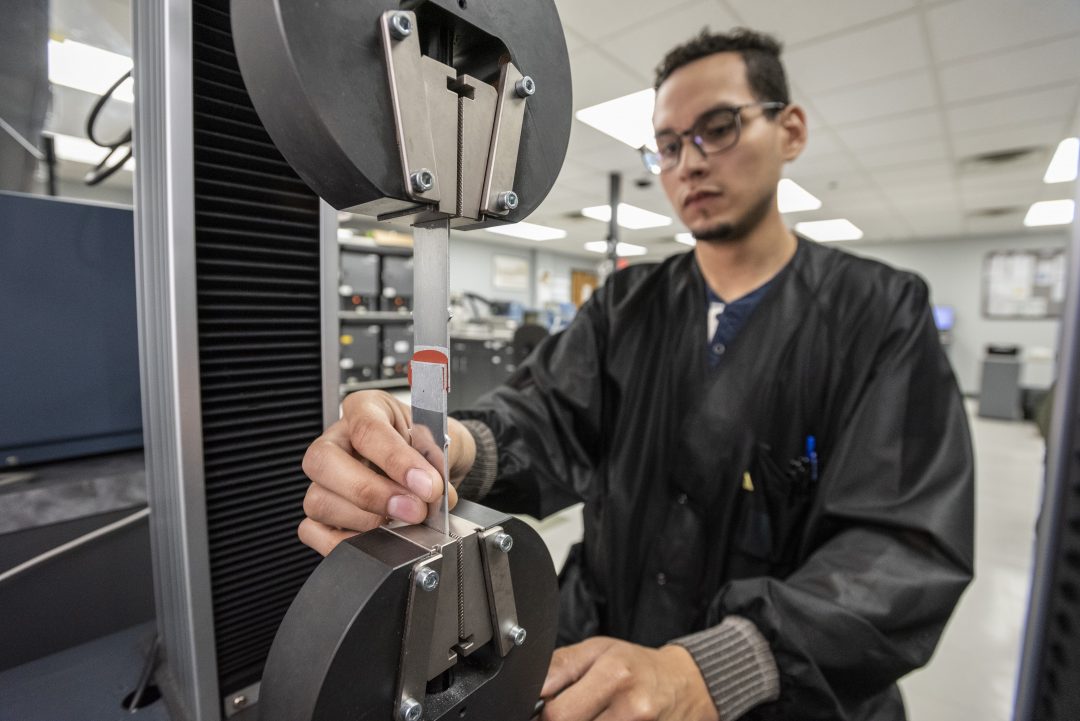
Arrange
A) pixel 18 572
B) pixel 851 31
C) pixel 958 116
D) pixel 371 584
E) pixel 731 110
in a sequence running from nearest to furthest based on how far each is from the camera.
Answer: pixel 371 584 → pixel 18 572 → pixel 731 110 → pixel 851 31 → pixel 958 116

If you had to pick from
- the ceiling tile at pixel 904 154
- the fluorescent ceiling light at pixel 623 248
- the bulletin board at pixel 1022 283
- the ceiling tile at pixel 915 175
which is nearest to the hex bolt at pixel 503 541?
the ceiling tile at pixel 904 154

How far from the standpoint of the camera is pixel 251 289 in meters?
0.44

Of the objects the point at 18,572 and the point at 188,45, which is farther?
the point at 18,572

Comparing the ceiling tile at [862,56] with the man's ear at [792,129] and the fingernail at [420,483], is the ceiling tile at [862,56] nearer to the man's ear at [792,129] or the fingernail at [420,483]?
the man's ear at [792,129]

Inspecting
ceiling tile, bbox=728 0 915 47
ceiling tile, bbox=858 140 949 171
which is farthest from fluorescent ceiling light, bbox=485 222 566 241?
ceiling tile, bbox=728 0 915 47

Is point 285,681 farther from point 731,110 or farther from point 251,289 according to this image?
point 731,110

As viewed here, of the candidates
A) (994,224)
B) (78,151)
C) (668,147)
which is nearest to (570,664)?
A: (668,147)

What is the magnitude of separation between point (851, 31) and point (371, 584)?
305 cm

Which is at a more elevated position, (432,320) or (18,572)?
(432,320)

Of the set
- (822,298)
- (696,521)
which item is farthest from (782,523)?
(822,298)

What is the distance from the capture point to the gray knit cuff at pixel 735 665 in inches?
18.3

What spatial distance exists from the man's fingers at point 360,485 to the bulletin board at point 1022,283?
9.73 meters

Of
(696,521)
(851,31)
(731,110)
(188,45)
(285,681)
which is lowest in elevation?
(696,521)

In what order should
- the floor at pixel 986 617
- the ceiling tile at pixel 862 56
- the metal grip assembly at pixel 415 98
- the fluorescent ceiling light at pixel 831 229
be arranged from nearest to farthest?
the metal grip assembly at pixel 415 98 → the floor at pixel 986 617 → the ceiling tile at pixel 862 56 → the fluorescent ceiling light at pixel 831 229
